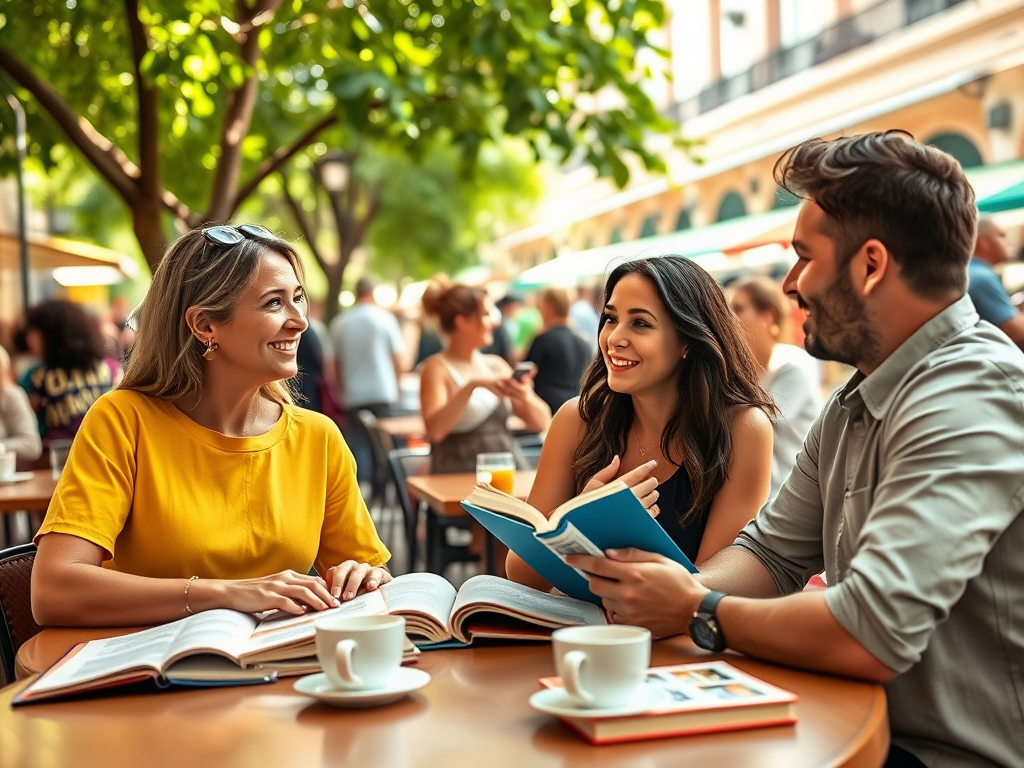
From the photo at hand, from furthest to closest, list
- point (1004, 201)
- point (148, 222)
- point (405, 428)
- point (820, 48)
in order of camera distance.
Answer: point (820, 48) → point (405, 428) → point (1004, 201) → point (148, 222)

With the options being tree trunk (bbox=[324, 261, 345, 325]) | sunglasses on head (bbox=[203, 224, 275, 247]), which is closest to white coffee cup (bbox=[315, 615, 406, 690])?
sunglasses on head (bbox=[203, 224, 275, 247])

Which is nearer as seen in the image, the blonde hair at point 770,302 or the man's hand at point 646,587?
the man's hand at point 646,587

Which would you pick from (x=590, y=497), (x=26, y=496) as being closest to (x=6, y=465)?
(x=26, y=496)

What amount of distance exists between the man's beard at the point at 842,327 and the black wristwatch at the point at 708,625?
1.41ft

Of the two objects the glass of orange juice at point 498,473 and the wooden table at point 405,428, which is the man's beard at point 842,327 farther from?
the wooden table at point 405,428

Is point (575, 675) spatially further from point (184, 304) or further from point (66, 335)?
point (66, 335)

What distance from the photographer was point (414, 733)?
1559 mm

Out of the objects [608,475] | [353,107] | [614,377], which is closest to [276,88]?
[353,107]

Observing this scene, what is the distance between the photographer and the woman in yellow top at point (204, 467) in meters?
2.38

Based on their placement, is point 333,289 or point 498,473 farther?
Answer: point 333,289

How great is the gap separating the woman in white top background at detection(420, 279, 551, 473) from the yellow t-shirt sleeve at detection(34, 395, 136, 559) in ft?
10.1

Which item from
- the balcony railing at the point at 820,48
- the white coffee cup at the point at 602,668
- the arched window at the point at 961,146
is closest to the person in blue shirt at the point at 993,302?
the white coffee cup at the point at 602,668

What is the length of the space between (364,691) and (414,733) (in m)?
0.12

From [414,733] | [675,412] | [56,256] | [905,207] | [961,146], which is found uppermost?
[961,146]
